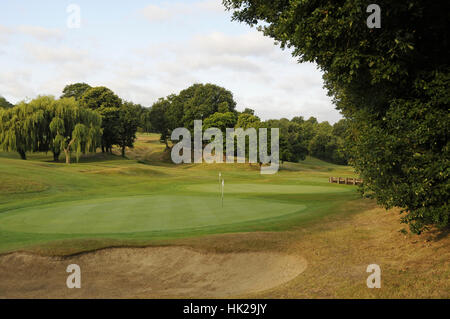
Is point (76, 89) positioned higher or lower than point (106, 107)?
higher

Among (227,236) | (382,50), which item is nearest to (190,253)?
(227,236)

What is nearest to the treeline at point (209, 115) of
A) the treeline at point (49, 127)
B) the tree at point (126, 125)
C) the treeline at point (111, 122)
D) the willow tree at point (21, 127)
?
the treeline at point (111, 122)

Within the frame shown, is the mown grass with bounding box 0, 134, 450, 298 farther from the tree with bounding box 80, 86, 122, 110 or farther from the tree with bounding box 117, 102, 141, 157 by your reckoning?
the tree with bounding box 80, 86, 122, 110

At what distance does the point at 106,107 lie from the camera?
73938 millimetres

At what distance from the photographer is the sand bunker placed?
8547 mm

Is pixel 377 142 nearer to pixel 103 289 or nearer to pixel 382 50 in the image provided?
pixel 382 50

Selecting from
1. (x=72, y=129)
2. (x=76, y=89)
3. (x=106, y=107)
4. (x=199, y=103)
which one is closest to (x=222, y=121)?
(x=199, y=103)

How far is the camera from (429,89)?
8406 mm

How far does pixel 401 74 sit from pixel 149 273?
901cm

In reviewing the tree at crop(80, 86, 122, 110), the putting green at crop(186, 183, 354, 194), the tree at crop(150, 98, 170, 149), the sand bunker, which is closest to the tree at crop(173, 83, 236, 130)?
the tree at crop(150, 98, 170, 149)

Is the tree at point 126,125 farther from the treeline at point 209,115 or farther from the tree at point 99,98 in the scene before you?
the treeline at point 209,115

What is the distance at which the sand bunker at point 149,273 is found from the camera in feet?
28.0

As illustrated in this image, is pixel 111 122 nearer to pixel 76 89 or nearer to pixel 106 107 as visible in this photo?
pixel 106 107

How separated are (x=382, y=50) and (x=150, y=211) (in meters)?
12.6
